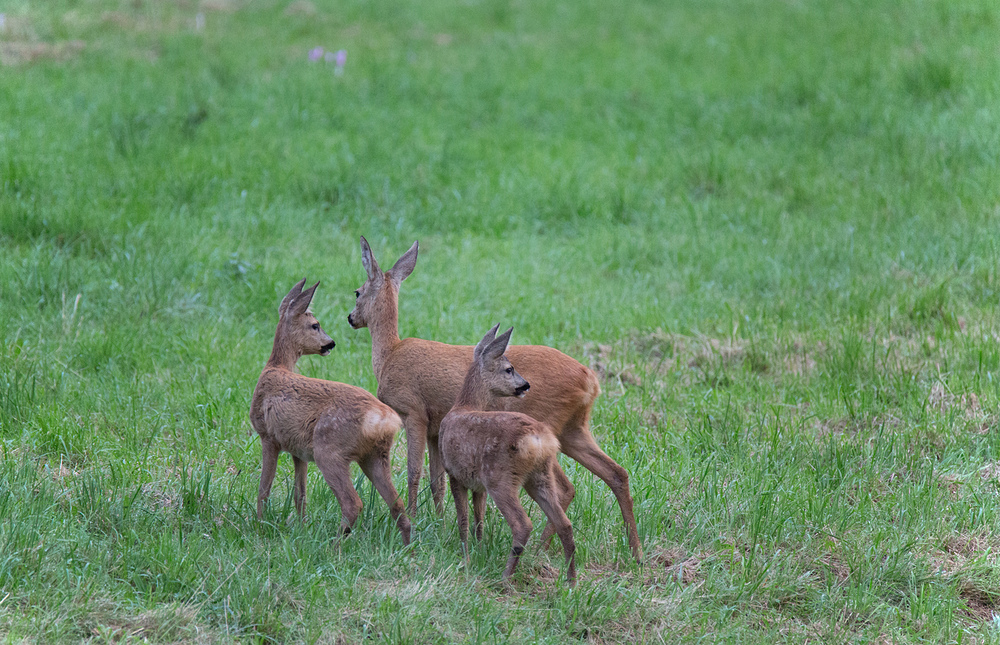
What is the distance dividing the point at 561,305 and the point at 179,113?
17.7 ft

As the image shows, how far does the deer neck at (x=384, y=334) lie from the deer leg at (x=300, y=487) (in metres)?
0.71

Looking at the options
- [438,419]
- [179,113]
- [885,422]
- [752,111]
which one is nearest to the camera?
[438,419]

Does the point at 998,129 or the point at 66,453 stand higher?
the point at 998,129

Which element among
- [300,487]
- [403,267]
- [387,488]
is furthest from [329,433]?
[403,267]

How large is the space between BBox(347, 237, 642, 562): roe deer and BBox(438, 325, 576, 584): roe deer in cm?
33

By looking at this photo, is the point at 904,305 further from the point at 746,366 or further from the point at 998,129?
the point at 998,129

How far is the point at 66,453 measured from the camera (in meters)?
5.55

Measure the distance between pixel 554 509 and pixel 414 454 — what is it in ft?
3.80

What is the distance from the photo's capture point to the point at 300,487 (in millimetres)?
4977

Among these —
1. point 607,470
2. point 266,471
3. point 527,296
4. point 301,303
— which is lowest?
point 527,296

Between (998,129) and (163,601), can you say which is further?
(998,129)

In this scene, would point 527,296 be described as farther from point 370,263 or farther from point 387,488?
point 387,488

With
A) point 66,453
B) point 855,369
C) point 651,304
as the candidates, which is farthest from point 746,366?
point 66,453

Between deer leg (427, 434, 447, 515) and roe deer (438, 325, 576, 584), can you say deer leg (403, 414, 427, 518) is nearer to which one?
deer leg (427, 434, 447, 515)
